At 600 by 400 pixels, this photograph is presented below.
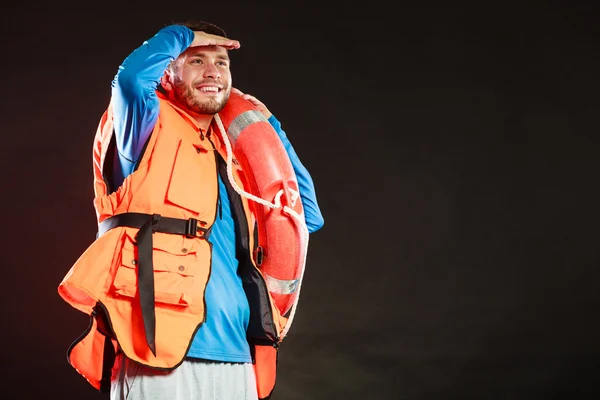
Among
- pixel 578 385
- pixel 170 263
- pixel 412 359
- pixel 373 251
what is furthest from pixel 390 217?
pixel 170 263

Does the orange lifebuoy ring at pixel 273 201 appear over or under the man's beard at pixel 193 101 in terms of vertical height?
under

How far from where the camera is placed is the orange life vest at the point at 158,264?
1750 mm

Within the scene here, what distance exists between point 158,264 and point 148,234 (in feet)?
0.23

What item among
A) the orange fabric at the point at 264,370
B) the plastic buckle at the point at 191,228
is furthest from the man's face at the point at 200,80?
the orange fabric at the point at 264,370

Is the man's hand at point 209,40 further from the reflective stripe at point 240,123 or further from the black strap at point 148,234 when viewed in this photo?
the black strap at point 148,234

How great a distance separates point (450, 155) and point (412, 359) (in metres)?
0.92

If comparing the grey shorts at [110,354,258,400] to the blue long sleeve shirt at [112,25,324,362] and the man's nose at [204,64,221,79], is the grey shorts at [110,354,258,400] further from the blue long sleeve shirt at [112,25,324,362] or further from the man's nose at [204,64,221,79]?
the man's nose at [204,64,221,79]

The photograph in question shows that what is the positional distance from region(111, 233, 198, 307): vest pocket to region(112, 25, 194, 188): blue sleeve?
0.23 m

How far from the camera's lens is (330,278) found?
349 cm

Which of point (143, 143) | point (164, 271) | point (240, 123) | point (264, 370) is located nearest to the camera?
point (164, 271)

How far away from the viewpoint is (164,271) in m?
1.79

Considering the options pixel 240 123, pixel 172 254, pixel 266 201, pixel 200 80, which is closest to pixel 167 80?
pixel 200 80

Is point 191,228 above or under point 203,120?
under

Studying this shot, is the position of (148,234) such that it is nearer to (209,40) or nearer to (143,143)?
(143,143)
